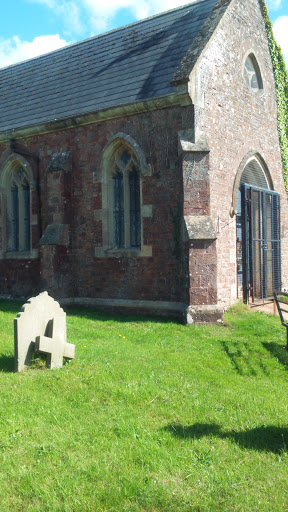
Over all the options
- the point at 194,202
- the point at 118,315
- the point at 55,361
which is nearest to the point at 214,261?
the point at 194,202

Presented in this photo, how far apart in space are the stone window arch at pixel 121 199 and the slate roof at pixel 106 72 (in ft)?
3.93

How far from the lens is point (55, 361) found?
6.23m

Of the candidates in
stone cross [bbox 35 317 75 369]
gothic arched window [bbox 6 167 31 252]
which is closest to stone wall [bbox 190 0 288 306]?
stone cross [bbox 35 317 75 369]

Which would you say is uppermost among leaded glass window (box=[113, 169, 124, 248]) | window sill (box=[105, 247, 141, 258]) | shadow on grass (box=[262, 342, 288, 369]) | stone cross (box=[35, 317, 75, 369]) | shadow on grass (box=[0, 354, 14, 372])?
leaded glass window (box=[113, 169, 124, 248])

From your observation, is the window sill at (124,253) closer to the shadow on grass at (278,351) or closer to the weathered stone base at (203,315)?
the weathered stone base at (203,315)

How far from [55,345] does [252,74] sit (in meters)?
11.0

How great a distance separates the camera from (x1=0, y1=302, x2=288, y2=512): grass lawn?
10.6 ft

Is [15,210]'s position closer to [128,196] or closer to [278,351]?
[128,196]

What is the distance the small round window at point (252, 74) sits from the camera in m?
13.2

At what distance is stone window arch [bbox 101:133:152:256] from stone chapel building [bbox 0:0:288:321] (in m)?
0.03

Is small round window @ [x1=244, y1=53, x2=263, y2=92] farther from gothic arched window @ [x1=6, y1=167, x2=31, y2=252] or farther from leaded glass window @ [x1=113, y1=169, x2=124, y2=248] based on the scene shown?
gothic arched window @ [x1=6, y1=167, x2=31, y2=252]

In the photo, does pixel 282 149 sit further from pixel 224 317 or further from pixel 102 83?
pixel 224 317

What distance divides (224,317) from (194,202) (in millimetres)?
2765

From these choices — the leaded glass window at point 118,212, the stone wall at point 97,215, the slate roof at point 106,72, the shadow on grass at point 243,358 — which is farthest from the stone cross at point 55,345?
the slate roof at point 106,72
